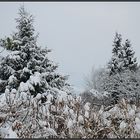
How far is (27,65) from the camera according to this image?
1570 centimetres

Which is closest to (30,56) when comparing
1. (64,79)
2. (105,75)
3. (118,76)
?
(64,79)

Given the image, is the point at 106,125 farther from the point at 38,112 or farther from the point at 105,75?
the point at 105,75

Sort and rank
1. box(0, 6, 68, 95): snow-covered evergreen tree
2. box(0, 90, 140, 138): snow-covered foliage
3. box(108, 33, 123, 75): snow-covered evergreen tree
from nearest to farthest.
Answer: box(0, 90, 140, 138): snow-covered foliage < box(0, 6, 68, 95): snow-covered evergreen tree < box(108, 33, 123, 75): snow-covered evergreen tree

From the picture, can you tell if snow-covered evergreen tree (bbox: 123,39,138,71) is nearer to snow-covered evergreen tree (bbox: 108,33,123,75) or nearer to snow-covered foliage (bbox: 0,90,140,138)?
snow-covered evergreen tree (bbox: 108,33,123,75)

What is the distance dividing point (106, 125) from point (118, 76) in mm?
36696

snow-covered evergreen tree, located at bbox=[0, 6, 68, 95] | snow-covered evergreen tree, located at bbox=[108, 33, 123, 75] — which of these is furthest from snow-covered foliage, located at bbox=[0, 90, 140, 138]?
snow-covered evergreen tree, located at bbox=[108, 33, 123, 75]

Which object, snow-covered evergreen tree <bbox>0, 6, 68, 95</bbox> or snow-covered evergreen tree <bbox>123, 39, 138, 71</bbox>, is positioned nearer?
snow-covered evergreen tree <bbox>0, 6, 68, 95</bbox>

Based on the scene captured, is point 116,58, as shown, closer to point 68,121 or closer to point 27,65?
point 27,65

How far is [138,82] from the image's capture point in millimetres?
42625

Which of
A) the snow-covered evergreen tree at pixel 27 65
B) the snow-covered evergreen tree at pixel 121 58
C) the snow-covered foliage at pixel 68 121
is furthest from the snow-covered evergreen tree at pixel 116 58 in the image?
the snow-covered foliage at pixel 68 121

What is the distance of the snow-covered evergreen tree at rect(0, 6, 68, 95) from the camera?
15181mm

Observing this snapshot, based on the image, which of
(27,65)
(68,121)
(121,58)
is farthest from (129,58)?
(68,121)

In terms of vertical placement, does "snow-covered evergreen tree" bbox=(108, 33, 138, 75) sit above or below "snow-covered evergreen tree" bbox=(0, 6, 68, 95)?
above

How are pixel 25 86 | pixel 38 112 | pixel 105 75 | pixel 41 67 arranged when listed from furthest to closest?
1. pixel 105 75
2. pixel 41 67
3. pixel 25 86
4. pixel 38 112
